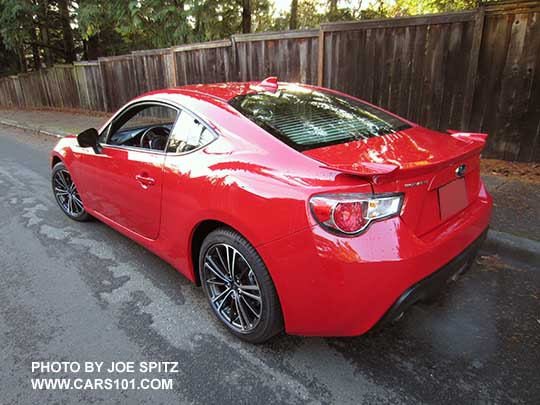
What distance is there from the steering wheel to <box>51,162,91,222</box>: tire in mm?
1190

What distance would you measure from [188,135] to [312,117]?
34.9 inches

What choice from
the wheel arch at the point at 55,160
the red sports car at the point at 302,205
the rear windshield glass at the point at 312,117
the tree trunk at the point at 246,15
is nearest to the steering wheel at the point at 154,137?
the red sports car at the point at 302,205

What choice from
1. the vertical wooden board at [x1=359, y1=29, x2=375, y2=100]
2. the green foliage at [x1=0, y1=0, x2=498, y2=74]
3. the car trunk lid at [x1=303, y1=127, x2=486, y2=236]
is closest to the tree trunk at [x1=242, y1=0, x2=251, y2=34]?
Result: the green foliage at [x1=0, y1=0, x2=498, y2=74]

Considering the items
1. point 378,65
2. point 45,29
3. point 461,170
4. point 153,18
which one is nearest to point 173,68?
point 153,18

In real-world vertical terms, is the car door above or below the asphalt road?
above

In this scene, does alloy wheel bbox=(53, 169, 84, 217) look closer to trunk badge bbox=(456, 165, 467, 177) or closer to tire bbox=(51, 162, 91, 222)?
tire bbox=(51, 162, 91, 222)

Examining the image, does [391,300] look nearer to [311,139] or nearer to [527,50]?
[311,139]

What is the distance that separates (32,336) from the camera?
265cm

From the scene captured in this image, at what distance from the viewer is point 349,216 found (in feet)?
6.18

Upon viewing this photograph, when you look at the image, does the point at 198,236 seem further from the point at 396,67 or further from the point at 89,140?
the point at 396,67

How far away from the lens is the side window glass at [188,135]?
8.57ft

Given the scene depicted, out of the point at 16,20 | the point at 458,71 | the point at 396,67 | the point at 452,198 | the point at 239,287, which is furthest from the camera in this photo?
the point at 16,20

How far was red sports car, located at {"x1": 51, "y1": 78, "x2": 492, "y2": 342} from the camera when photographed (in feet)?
6.23

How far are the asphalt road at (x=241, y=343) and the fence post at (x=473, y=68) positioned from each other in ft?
9.84
